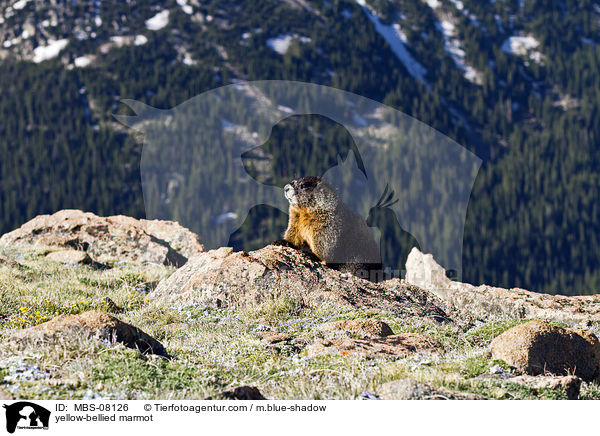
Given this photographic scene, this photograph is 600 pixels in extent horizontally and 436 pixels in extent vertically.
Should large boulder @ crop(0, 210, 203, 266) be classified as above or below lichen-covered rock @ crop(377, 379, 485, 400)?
above

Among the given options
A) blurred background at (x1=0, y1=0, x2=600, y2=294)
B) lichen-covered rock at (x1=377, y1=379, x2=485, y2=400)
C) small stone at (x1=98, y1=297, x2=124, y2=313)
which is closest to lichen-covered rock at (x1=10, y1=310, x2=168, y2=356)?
lichen-covered rock at (x1=377, y1=379, x2=485, y2=400)

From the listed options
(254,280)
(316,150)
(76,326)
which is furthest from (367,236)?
(316,150)

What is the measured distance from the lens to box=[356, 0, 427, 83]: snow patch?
112162 millimetres

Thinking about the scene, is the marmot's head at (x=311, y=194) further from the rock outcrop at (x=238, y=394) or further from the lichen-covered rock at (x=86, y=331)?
the rock outcrop at (x=238, y=394)

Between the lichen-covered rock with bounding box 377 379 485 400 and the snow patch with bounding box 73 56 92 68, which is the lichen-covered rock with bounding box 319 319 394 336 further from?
the snow patch with bounding box 73 56 92 68

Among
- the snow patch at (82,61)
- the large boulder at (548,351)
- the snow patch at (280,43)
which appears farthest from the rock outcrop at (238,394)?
the snow patch at (280,43)

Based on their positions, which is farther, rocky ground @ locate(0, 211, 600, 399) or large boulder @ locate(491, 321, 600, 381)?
large boulder @ locate(491, 321, 600, 381)

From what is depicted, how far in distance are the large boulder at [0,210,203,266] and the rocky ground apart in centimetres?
82

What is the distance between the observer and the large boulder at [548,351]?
638cm

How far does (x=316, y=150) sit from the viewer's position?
56969 mm

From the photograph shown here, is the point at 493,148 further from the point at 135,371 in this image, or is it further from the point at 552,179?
the point at 135,371
